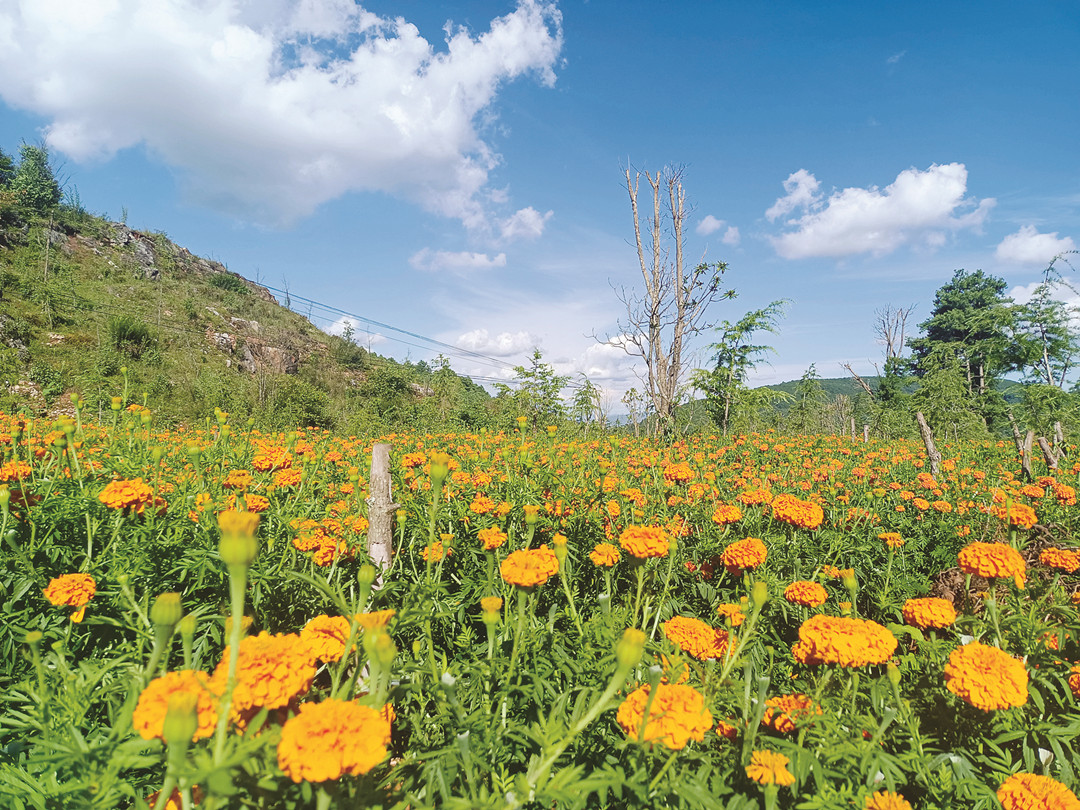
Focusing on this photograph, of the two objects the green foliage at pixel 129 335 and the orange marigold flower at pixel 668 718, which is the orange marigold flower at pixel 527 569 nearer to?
the orange marigold flower at pixel 668 718

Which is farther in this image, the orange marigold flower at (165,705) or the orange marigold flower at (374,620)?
the orange marigold flower at (374,620)

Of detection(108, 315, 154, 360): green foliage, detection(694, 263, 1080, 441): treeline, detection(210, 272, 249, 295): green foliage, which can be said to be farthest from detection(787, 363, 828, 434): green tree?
detection(210, 272, 249, 295): green foliage

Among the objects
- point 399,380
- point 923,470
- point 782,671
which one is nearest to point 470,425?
point 399,380

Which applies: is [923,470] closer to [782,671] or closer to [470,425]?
[782,671]

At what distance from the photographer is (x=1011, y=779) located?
93 centimetres

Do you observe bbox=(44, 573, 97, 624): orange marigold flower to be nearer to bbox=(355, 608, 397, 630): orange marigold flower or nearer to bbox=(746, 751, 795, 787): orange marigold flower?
bbox=(355, 608, 397, 630): orange marigold flower

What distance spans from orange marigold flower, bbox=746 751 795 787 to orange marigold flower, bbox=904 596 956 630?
0.85 metres

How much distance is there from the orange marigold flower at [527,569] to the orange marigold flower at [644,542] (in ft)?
0.99

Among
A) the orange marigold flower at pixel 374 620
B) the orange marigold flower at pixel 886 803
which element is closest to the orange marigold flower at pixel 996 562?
the orange marigold flower at pixel 886 803

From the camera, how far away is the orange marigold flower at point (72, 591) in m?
1.15

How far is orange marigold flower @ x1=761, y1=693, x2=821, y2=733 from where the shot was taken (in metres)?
1.01

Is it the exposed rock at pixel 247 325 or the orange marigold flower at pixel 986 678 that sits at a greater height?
the exposed rock at pixel 247 325

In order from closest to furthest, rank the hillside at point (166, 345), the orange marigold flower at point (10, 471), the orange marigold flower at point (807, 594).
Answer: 1. the orange marigold flower at point (807, 594)
2. the orange marigold flower at point (10, 471)
3. the hillside at point (166, 345)

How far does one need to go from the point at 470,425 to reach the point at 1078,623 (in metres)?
10.5
